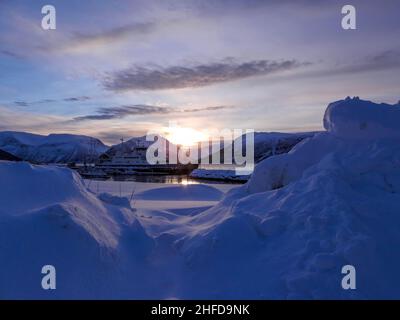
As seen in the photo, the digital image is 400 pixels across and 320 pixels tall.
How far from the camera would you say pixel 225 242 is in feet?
19.2

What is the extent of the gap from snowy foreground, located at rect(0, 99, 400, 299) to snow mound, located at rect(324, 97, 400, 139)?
1.29ft

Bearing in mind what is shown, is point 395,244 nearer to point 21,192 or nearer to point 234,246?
point 234,246

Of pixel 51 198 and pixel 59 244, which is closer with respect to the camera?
pixel 59 244

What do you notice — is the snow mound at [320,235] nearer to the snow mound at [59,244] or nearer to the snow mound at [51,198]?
the snow mound at [59,244]

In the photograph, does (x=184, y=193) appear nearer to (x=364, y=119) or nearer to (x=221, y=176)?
(x=364, y=119)

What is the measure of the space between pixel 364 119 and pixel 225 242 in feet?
16.0

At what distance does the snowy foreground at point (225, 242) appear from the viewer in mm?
4660

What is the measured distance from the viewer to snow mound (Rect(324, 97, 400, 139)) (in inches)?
329

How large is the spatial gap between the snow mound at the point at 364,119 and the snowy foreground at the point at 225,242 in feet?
1.29

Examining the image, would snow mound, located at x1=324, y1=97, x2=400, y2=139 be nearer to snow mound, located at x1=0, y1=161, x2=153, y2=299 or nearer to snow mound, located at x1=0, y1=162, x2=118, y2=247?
snow mound, located at x1=0, y1=161, x2=153, y2=299

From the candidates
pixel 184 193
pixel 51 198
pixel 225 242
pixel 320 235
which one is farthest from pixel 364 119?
pixel 184 193

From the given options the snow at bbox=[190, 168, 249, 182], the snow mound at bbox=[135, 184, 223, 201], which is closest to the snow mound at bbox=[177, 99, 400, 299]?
the snow mound at bbox=[135, 184, 223, 201]

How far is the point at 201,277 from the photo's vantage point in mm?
5418

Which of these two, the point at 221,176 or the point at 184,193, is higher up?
the point at 221,176
